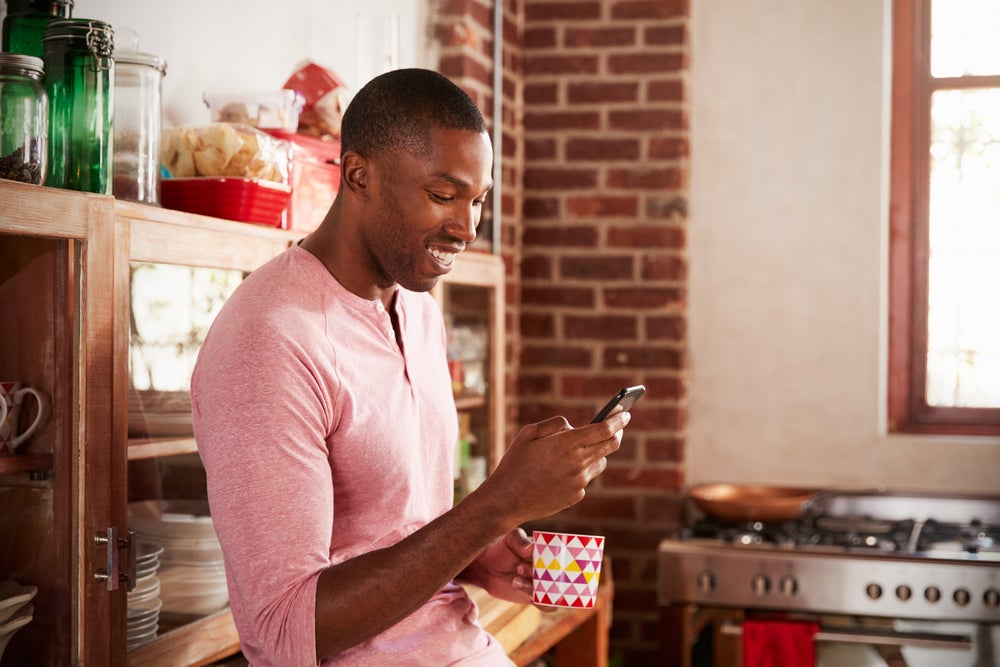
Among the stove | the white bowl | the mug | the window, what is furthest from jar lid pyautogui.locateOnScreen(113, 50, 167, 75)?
the window

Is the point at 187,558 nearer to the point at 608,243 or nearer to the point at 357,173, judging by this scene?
the point at 357,173

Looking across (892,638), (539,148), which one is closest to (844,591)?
(892,638)

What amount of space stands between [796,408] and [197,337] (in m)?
2.22

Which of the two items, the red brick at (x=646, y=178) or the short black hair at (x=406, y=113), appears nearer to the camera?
the short black hair at (x=406, y=113)

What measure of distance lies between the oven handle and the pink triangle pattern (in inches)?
62.3

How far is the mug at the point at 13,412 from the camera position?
1385 millimetres

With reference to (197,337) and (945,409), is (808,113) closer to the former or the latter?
(945,409)

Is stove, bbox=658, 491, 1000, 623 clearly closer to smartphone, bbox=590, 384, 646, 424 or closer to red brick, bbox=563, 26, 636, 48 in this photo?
red brick, bbox=563, 26, 636, 48

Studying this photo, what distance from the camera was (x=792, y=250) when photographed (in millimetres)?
3516

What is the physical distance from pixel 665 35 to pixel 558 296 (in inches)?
34.2

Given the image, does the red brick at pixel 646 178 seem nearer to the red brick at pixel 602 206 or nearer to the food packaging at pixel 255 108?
the red brick at pixel 602 206

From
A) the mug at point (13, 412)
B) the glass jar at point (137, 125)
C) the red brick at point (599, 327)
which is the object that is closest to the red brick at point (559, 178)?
the red brick at point (599, 327)

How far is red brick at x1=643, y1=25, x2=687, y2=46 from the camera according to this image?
335 centimetres

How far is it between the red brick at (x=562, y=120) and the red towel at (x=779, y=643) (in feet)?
5.16
